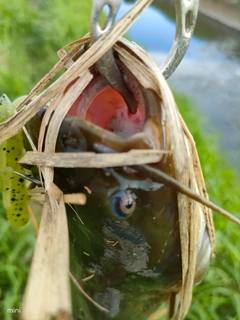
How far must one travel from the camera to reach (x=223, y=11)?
9.56 m

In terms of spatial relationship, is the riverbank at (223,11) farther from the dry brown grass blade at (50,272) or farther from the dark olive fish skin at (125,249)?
the dry brown grass blade at (50,272)

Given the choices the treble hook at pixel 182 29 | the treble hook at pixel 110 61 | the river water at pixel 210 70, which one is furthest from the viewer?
the river water at pixel 210 70

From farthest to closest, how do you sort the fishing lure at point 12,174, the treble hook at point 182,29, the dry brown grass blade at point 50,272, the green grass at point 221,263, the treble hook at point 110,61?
the green grass at point 221,263 → the fishing lure at point 12,174 → the treble hook at point 182,29 → the treble hook at point 110,61 → the dry brown grass blade at point 50,272

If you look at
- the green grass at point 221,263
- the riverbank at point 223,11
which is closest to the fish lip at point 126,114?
the green grass at point 221,263

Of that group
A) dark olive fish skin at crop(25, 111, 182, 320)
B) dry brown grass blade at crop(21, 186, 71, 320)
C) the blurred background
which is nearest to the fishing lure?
dark olive fish skin at crop(25, 111, 182, 320)

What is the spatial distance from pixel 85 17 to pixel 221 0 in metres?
4.73

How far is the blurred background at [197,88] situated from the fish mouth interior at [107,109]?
4.49 ft

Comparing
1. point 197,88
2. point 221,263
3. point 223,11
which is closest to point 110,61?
point 221,263

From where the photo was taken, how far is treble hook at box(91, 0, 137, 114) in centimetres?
60

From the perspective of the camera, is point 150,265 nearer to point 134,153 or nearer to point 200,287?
point 134,153

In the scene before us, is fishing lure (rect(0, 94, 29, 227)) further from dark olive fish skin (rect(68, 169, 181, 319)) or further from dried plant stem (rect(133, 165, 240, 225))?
dried plant stem (rect(133, 165, 240, 225))

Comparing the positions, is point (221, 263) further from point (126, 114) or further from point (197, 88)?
point (197, 88)

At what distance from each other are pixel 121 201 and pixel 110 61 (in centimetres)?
22

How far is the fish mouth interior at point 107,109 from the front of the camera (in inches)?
26.9
